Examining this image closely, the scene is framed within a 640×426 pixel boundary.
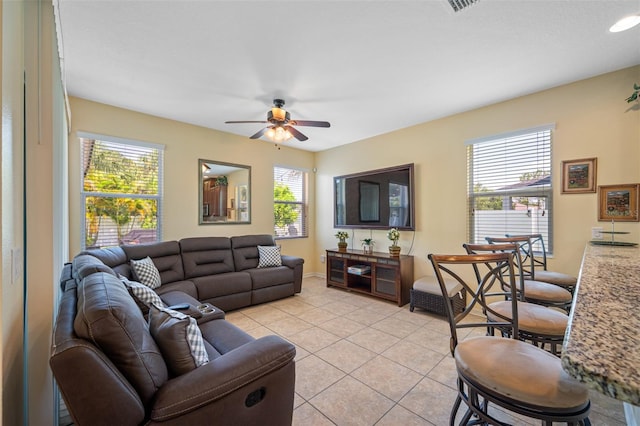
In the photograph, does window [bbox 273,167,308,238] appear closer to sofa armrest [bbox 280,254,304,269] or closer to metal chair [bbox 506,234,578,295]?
sofa armrest [bbox 280,254,304,269]

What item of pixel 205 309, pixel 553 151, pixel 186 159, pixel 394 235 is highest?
pixel 186 159

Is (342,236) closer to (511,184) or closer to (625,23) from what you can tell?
(511,184)

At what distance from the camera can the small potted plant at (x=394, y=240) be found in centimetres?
407

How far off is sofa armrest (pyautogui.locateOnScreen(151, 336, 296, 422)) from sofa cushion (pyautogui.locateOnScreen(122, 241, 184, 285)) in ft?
8.51

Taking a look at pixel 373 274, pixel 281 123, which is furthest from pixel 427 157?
pixel 281 123

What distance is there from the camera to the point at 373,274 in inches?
165

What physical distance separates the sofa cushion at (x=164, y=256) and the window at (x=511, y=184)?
3.96 meters

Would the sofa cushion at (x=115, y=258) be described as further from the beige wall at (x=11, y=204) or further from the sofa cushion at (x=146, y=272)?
the beige wall at (x=11, y=204)

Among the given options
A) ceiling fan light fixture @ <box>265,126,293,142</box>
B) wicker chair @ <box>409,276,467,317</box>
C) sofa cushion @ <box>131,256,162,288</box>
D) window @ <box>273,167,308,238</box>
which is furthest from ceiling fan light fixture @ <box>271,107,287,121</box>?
wicker chair @ <box>409,276,467,317</box>

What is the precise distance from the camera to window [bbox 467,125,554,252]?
9.93 feet

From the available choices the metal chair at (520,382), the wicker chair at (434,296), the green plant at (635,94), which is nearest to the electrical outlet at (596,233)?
the green plant at (635,94)

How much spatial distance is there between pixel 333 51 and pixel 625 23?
86.0 inches

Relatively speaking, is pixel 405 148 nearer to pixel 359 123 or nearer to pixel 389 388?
pixel 359 123

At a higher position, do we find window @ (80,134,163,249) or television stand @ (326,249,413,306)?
window @ (80,134,163,249)
